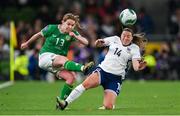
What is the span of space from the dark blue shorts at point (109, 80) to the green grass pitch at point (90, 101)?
18.6 inches

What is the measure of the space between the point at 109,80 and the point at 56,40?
1.75 meters

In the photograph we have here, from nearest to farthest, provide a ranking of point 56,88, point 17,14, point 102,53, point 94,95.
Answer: point 94,95, point 56,88, point 102,53, point 17,14

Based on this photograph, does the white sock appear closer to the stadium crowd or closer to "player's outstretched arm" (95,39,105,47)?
"player's outstretched arm" (95,39,105,47)

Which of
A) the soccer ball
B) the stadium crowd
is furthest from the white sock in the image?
the stadium crowd

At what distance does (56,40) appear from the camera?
1638cm

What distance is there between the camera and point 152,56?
30.0m

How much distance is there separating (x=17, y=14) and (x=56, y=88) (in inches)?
319

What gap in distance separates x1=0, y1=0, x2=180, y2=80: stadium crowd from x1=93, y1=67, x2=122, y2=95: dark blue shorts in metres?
13.1

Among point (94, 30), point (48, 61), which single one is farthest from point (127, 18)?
point (94, 30)

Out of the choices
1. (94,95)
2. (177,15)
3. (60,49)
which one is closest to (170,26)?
(177,15)

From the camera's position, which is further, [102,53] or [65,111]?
[102,53]

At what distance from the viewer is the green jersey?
1639cm

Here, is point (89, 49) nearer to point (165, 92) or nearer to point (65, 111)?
point (165, 92)


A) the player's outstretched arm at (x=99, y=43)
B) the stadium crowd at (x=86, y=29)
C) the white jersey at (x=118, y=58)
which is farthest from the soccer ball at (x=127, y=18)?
the stadium crowd at (x=86, y=29)
